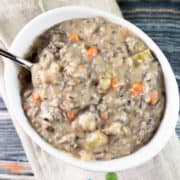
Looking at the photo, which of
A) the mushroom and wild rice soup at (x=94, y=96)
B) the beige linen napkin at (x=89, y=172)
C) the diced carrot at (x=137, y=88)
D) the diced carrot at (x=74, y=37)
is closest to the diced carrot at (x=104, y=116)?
the mushroom and wild rice soup at (x=94, y=96)

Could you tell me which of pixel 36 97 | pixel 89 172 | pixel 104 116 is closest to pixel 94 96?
pixel 104 116

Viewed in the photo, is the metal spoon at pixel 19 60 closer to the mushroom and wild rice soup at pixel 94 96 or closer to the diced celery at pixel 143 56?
the mushroom and wild rice soup at pixel 94 96

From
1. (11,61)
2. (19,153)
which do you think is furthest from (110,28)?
(19,153)

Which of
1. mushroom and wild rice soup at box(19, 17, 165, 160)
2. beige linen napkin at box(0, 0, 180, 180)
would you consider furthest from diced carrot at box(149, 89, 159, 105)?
beige linen napkin at box(0, 0, 180, 180)

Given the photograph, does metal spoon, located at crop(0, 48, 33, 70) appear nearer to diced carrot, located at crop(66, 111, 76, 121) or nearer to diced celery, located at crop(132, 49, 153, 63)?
diced carrot, located at crop(66, 111, 76, 121)

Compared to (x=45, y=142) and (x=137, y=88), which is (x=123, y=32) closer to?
(x=137, y=88)

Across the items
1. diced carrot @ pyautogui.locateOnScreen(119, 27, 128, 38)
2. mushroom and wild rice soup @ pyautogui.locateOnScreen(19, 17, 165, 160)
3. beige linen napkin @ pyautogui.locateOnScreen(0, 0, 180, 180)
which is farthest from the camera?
beige linen napkin @ pyautogui.locateOnScreen(0, 0, 180, 180)
